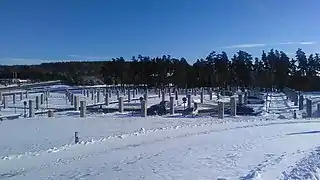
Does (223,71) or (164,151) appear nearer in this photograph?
(164,151)

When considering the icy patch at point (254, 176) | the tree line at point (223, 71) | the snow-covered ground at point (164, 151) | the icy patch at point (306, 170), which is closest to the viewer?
the icy patch at point (254, 176)

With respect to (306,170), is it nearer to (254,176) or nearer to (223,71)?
(254,176)

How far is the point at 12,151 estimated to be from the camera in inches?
541

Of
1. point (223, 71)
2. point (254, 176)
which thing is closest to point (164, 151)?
point (254, 176)

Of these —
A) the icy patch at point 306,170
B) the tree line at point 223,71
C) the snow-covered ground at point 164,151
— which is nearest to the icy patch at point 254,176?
the snow-covered ground at point 164,151

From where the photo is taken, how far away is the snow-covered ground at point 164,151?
9789 millimetres

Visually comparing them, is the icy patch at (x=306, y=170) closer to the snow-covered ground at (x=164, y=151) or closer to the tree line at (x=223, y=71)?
the snow-covered ground at (x=164, y=151)

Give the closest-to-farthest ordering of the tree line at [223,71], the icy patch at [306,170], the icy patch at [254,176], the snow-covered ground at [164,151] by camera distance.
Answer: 1. the icy patch at [254,176]
2. the icy patch at [306,170]
3. the snow-covered ground at [164,151]
4. the tree line at [223,71]

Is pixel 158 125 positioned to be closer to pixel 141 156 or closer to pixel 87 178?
pixel 141 156

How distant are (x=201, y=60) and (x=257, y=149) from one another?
8265cm

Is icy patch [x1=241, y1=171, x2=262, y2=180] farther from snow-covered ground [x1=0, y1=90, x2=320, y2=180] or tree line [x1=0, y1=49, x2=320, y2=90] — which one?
tree line [x1=0, y1=49, x2=320, y2=90]

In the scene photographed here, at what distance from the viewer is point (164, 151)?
12.6m

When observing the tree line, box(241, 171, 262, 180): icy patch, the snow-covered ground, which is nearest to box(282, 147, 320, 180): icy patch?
the snow-covered ground

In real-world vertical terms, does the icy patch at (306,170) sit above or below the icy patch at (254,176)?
below
